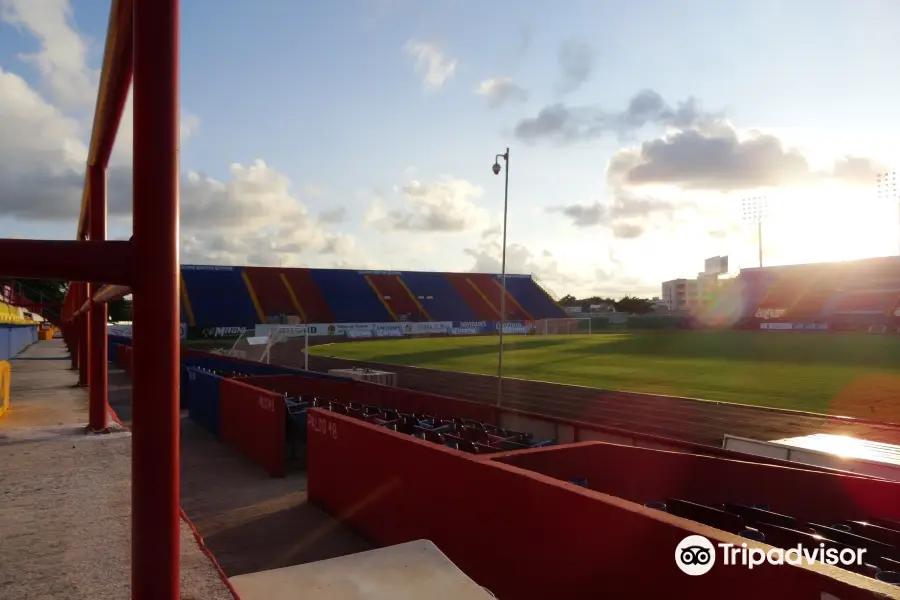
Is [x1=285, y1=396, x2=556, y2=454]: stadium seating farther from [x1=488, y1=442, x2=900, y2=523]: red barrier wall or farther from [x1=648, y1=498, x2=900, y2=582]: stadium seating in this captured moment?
[x1=648, y1=498, x2=900, y2=582]: stadium seating

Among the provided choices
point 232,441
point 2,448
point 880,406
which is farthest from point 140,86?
point 880,406

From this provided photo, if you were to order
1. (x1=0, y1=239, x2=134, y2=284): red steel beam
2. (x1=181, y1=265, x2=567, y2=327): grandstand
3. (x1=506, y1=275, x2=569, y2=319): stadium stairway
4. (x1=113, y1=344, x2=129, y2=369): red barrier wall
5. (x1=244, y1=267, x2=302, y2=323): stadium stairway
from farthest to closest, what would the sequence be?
(x1=506, y1=275, x2=569, y2=319): stadium stairway → (x1=244, y1=267, x2=302, y2=323): stadium stairway → (x1=181, y1=265, x2=567, y2=327): grandstand → (x1=113, y1=344, x2=129, y2=369): red barrier wall → (x1=0, y1=239, x2=134, y2=284): red steel beam

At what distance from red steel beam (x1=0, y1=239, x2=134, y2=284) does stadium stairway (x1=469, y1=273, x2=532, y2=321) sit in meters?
84.5

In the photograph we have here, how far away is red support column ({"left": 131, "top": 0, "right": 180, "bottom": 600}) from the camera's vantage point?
2.55 metres

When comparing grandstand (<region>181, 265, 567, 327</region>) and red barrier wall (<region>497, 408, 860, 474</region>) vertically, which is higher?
grandstand (<region>181, 265, 567, 327</region>)

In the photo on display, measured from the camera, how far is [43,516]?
5535mm

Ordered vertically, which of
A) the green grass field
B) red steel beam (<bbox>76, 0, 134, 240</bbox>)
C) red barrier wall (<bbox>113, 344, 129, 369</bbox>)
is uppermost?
red steel beam (<bbox>76, 0, 134, 240</bbox>)

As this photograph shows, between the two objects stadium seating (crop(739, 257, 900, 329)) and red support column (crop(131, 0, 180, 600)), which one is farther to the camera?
stadium seating (crop(739, 257, 900, 329))

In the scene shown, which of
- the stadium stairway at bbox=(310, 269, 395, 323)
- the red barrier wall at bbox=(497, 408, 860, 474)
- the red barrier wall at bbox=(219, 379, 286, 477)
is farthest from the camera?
the stadium stairway at bbox=(310, 269, 395, 323)

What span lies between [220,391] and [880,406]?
2468cm

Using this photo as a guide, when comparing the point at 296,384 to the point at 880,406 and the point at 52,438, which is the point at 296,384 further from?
the point at 880,406

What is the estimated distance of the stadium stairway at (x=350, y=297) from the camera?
77.4 metres

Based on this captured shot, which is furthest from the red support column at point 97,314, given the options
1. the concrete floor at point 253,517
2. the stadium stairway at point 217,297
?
the stadium stairway at point 217,297

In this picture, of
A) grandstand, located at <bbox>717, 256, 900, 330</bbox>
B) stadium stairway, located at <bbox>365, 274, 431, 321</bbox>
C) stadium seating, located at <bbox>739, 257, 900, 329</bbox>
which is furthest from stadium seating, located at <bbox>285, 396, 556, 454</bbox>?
stadium seating, located at <bbox>739, 257, 900, 329</bbox>
